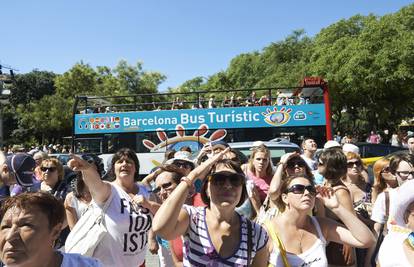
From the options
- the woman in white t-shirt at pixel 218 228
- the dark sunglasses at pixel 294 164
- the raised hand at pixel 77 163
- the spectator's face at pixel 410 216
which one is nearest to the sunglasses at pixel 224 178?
the woman in white t-shirt at pixel 218 228

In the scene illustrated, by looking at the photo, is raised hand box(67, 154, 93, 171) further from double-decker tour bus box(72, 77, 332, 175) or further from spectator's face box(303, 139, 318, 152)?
double-decker tour bus box(72, 77, 332, 175)

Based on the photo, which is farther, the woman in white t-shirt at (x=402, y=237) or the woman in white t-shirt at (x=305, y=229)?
the woman in white t-shirt at (x=305, y=229)

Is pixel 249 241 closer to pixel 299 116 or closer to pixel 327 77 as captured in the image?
pixel 299 116

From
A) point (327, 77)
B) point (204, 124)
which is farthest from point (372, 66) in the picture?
point (204, 124)

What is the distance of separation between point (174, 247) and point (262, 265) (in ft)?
2.65

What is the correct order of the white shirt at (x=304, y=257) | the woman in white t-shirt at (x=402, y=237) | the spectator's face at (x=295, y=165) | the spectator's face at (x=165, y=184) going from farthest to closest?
the spectator's face at (x=165, y=184)
the spectator's face at (x=295, y=165)
the white shirt at (x=304, y=257)
the woman in white t-shirt at (x=402, y=237)

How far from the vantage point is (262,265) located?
2564 mm

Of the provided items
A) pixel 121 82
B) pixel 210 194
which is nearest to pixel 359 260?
pixel 210 194

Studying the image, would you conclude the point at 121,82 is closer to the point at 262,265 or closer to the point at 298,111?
the point at 298,111

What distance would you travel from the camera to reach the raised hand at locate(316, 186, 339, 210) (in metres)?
2.91

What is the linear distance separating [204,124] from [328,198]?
1302 centimetres

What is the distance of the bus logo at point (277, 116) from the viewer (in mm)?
15000

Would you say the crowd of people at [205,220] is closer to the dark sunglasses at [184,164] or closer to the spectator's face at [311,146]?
the dark sunglasses at [184,164]

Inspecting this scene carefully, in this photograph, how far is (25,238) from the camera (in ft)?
5.97
